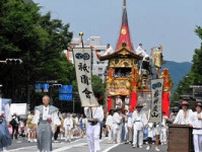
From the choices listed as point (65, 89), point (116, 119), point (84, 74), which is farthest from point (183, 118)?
point (65, 89)

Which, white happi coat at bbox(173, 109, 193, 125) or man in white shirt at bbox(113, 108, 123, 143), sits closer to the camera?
white happi coat at bbox(173, 109, 193, 125)

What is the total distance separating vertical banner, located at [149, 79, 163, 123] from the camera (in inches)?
1131

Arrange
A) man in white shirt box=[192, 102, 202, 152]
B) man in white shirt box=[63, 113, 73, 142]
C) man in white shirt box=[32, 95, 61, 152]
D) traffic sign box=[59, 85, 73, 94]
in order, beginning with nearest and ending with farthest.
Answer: man in white shirt box=[32, 95, 61, 152]
man in white shirt box=[192, 102, 202, 152]
man in white shirt box=[63, 113, 73, 142]
traffic sign box=[59, 85, 73, 94]

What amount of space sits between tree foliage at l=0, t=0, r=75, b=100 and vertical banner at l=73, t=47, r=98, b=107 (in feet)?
118

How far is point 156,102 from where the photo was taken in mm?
28906

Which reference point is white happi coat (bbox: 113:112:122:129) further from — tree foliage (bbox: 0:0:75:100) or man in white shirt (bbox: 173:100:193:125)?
tree foliage (bbox: 0:0:75:100)

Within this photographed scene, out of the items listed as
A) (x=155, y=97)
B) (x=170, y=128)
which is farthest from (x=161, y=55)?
(x=170, y=128)

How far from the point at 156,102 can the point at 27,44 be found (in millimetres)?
32289

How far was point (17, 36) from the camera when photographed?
190 ft

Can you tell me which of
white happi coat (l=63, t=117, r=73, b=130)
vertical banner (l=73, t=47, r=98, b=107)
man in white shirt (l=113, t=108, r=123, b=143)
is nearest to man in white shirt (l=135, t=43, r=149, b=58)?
white happi coat (l=63, t=117, r=73, b=130)

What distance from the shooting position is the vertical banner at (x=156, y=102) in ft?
94.3

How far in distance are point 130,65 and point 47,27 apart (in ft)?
34.7

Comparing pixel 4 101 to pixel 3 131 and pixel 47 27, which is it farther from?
pixel 47 27

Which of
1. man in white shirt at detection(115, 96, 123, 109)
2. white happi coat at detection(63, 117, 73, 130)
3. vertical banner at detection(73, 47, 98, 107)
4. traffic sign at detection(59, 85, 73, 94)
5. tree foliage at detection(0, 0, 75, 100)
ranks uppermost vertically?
tree foliage at detection(0, 0, 75, 100)
